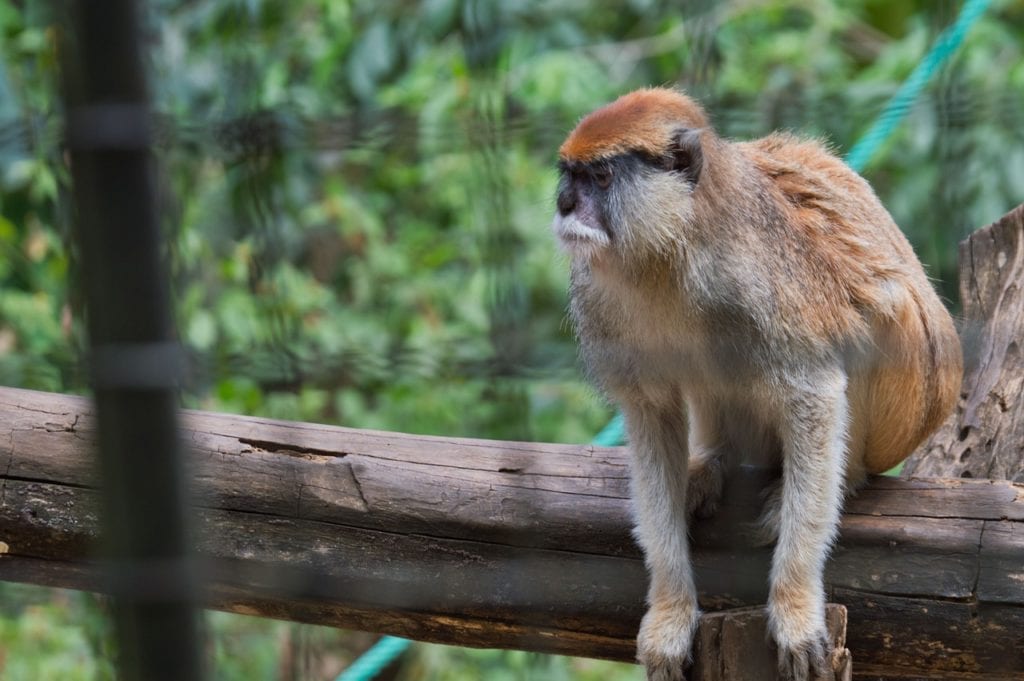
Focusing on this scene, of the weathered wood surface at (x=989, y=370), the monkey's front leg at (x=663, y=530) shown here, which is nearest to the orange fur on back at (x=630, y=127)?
the monkey's front leg at (x=663, y=530)

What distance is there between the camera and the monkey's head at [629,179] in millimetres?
2303

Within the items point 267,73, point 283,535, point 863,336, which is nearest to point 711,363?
point 863,336

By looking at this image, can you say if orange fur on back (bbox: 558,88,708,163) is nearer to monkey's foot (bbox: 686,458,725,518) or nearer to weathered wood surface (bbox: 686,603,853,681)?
monkey's foot (bbox: 686,458,725,518)

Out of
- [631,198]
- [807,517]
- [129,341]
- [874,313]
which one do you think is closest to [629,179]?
[631,198]

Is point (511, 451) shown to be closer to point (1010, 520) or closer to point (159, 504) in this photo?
point (1010, 520)

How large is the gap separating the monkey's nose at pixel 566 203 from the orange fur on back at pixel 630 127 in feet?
0.25

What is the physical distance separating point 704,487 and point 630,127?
2.74ft

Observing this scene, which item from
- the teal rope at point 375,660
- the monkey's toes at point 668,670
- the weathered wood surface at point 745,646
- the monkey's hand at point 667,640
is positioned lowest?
the teal rope at point 375,660

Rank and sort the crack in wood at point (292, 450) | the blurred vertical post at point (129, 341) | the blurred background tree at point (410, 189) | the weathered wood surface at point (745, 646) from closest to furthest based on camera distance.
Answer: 1. the blurred vertical post at point (129, 341)
2. the weathered wood surface at point (745, 646)
3. the crack in wood at point (292, 450)
4. the blurred background tree at point (410, 189)

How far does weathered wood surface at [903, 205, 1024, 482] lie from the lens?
9.02 feet

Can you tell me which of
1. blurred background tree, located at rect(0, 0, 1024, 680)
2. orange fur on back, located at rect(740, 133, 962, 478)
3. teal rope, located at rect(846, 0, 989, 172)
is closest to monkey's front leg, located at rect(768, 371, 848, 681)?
orange fur on back, located at rect(740, 133, 962, 478)

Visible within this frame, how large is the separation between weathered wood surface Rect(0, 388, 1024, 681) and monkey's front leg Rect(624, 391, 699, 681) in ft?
0.25

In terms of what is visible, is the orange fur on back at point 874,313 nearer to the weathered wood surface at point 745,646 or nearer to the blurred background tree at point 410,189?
the weathered wood surface at point 745,646

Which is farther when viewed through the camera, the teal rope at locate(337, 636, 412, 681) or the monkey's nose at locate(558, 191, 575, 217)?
the teal rope at locate(337, 636, 412, 681)
